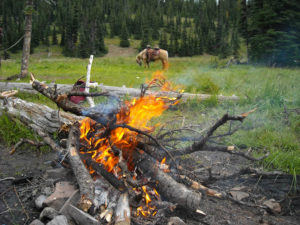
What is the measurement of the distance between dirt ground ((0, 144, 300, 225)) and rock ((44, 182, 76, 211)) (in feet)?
0.88

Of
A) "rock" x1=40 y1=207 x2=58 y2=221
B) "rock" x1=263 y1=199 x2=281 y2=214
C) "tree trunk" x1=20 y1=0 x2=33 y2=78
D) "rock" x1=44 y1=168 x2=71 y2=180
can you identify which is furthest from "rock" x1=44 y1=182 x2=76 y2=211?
"tree trunk" x1=20 y1=0 x2=33 y2=78

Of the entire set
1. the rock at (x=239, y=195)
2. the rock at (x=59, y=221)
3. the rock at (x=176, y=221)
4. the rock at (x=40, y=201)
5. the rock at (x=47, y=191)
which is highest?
the rock at (x=59, y=221)

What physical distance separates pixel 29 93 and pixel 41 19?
5193 centimetres

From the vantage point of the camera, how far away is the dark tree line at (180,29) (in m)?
21.0

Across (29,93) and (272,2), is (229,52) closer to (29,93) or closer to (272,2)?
(272,2)

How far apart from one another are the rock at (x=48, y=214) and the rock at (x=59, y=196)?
0.10 metres

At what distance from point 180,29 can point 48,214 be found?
205ft

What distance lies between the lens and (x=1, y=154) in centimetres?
481

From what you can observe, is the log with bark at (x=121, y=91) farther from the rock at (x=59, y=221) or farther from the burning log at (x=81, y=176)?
the rock at (x=59, y=221)

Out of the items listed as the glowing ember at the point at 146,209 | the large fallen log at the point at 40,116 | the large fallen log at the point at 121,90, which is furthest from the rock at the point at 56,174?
the large fallen log at the point at 121,90

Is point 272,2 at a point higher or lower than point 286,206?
higher

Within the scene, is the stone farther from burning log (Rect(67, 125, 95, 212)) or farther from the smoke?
the smoke

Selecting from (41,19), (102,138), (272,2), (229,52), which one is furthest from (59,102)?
(41,19)

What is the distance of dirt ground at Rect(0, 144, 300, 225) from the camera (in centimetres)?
288
